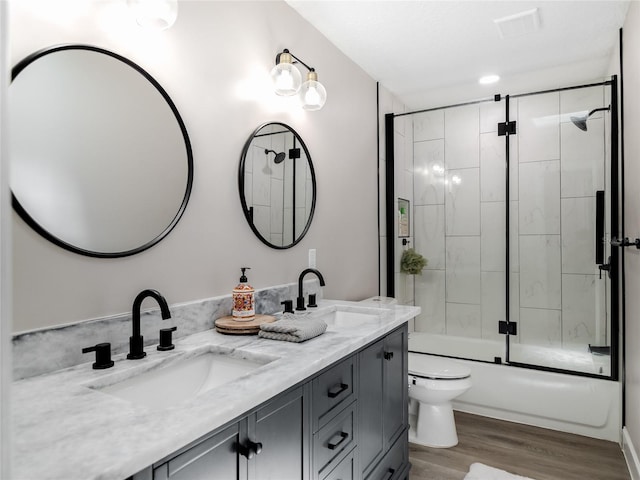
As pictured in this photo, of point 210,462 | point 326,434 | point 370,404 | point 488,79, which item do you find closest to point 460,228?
point 488,79

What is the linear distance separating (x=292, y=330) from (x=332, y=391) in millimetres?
233

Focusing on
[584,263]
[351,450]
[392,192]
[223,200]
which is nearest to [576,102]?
[584,263]

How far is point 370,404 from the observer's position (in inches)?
63.0

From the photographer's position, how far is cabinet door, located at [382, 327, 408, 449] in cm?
175

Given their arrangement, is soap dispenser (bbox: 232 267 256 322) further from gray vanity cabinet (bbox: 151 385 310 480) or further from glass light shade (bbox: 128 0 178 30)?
glass light shade (bbox: 128 0 178 30)

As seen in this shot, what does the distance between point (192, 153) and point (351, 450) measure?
1.22 m

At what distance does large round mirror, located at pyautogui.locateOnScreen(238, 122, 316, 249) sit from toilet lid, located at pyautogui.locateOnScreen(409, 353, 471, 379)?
3.67 feet

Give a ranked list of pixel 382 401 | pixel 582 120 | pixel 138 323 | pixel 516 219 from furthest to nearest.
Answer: pixel 516 219, pixel 582 120, pixel 382 401, pixel 138 323

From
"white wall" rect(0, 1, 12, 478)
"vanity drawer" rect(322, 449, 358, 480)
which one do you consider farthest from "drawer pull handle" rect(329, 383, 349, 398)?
"white wall" rect(0, 1, 12, 478)

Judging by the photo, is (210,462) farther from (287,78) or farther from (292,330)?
(287,78)

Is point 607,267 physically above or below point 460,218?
below

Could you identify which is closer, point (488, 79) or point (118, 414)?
point (118, 414)

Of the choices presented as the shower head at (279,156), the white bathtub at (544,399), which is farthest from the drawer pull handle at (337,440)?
the white bathtub at (544,399)

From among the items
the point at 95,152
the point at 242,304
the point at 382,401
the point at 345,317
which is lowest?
the point at 382,401
